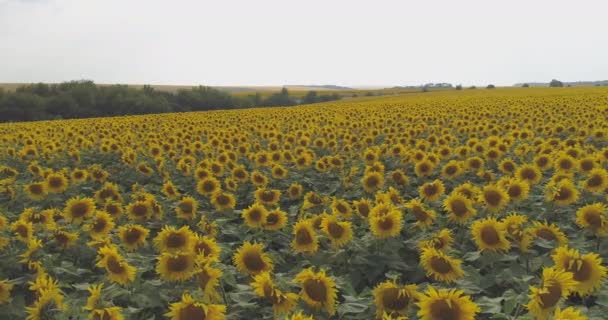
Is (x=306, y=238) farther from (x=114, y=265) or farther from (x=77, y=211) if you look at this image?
(x=77, y=211)

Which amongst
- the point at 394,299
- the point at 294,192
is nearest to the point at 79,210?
the point at 294,192

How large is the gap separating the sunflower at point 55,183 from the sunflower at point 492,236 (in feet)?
19.4

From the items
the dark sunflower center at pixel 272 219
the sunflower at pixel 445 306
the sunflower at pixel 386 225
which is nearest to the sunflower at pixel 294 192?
the dark sunflower center at pixel 272 219

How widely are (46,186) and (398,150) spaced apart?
617cm

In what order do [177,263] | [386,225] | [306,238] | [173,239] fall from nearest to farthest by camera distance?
[177,263] < [173,239] < [306,238] < [386,225]

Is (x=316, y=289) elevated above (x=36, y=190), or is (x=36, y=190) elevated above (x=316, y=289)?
(x=316, y=289)

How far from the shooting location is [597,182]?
20.0 ft

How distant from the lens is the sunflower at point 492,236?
4434 millimetres

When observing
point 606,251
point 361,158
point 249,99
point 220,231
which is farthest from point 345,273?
point 249,99

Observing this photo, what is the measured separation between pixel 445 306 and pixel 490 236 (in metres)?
1.77

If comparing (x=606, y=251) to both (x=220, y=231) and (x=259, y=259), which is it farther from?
(x=220, y=231)

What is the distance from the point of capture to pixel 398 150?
1050 centimetres

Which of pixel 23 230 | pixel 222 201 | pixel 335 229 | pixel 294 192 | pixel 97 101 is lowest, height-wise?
pixel 97 101

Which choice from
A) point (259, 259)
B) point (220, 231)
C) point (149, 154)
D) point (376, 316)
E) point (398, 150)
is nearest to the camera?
point (376, 316)
